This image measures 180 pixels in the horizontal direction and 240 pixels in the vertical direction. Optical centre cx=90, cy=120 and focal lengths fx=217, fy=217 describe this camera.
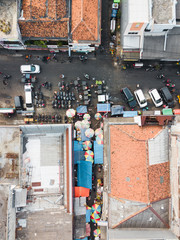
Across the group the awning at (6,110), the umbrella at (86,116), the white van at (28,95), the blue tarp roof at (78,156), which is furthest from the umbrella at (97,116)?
the awning at (6,110)

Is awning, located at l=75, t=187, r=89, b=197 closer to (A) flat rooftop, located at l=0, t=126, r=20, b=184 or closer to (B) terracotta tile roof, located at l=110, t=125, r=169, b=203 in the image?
(B) terracotta tile roof, located at l=110, t=125, r=169, b=203

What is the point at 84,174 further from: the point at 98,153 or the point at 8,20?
the point at 8,20

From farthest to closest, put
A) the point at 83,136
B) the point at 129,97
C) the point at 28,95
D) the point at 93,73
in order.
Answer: the point at 93,73 < the point at 129,97 < the point at 28,95 < the point at 83,136

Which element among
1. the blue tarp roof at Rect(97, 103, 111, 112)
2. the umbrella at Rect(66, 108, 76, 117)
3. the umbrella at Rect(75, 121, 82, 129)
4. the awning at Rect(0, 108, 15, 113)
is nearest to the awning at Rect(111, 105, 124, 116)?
the blue tarp roof at Rect(97, 103, 111, 112)

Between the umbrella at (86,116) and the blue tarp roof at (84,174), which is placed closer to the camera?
the blue tarp roof at (84,174)

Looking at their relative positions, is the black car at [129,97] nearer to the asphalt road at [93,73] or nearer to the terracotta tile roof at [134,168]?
the asphalt road at [93,73]

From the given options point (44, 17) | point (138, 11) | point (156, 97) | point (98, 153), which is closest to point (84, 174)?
point (98, 153)
